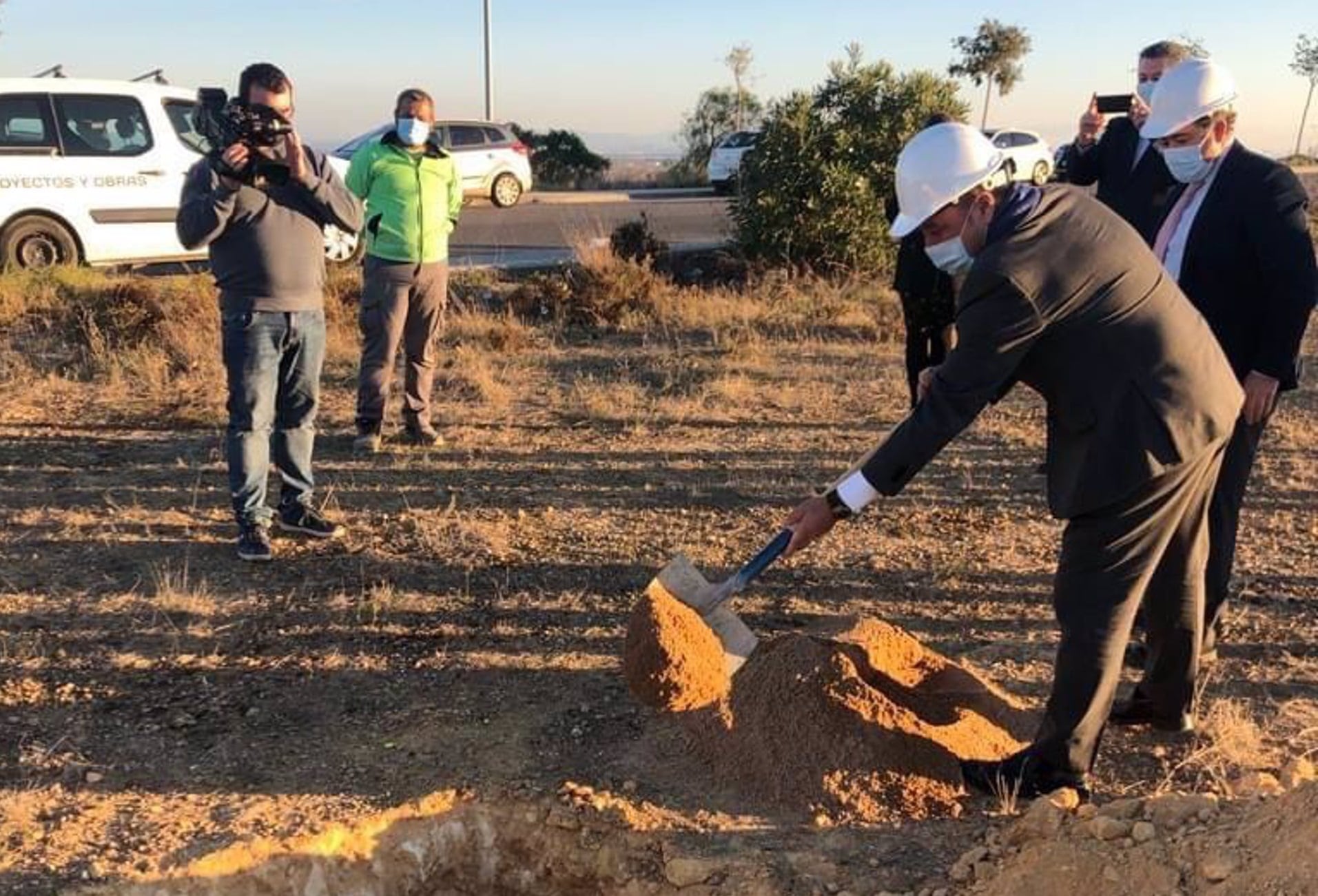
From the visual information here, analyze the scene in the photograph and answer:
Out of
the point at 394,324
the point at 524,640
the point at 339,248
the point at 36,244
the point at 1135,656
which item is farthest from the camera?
the point at 339,248

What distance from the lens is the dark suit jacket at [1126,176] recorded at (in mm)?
3863

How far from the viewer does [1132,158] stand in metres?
4.47

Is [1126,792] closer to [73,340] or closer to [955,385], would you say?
[955,385]

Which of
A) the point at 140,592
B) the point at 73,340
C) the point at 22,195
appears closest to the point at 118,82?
the point at 22,195

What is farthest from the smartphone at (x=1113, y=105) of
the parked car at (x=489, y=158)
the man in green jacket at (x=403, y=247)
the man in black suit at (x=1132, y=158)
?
the parked car at (x=489, y=158)

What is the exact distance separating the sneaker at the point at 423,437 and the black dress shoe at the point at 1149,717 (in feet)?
13.1

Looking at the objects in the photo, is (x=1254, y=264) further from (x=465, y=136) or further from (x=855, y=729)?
(x=465, y=136)

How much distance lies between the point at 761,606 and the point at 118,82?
29.5 feet

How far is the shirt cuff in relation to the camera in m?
2.87

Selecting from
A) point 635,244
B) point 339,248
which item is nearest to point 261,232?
point 339,248

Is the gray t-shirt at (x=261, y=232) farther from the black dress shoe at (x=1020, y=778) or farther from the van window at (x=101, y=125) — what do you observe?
the van window at (x=101, y=125)

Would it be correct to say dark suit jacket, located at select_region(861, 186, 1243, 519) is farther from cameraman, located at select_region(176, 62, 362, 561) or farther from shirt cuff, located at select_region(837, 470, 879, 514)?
cameraman, located at select_region(176, 62, 362, 561)

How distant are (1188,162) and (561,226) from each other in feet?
47.9

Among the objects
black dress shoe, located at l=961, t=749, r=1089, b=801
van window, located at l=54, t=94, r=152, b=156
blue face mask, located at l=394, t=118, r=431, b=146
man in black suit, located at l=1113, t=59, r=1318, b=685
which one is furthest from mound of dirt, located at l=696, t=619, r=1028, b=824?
van window, located at l=54, t=94, r=152, b=156
